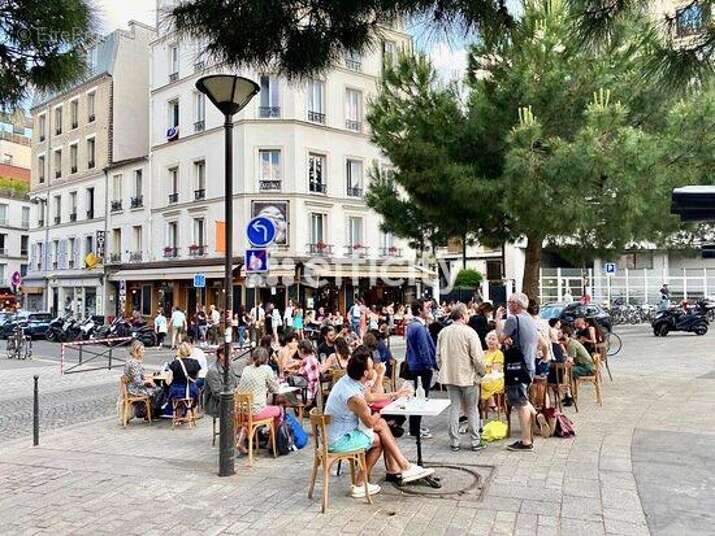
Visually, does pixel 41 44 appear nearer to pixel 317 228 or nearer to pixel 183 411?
pixel 183 411

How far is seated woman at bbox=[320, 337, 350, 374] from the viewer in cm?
876

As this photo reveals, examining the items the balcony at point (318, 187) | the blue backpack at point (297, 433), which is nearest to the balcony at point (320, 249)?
the balcony at point (318, 187)

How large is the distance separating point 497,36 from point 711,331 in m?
24.0

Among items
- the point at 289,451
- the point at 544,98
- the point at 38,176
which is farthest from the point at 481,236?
the point at 38,176

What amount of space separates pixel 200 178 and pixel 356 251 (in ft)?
27.9

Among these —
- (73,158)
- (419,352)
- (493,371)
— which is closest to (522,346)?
(493,371)

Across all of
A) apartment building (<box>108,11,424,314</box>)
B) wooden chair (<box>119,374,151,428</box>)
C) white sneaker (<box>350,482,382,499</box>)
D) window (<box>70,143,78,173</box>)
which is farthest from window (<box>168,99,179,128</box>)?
white sneaker (<box>350,482,382,499</box>)

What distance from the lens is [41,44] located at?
3920mm

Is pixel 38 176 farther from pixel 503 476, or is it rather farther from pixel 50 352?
pixel 503 476

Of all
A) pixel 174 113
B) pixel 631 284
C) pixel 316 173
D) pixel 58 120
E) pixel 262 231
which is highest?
pixel 58 120

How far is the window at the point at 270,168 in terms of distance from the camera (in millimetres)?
28750

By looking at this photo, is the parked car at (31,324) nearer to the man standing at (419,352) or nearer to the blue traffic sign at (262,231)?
the blue traffic sign at (262,231)

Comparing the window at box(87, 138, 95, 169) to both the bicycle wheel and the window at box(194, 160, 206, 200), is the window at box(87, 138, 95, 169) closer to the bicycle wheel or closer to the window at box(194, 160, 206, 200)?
the window at box(194, 160, 206, 200)

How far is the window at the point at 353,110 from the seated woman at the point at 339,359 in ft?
75.1
